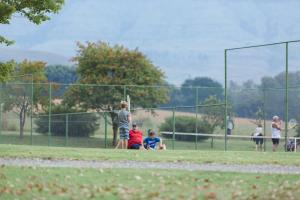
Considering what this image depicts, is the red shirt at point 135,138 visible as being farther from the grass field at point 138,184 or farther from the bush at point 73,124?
the bush at point 73,124

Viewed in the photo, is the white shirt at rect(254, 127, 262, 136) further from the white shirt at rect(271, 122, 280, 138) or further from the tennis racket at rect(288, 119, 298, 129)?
the white shirt at rect(271, 122, 280, 138)

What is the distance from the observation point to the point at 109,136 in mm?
53844

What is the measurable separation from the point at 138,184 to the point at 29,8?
13.1 m

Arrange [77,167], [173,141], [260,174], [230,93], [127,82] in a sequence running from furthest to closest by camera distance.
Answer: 1. [127,82]
2. [230,93]
3. [173,141]
4. [77,167]
5. [260,174]

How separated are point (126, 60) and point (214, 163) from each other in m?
49.7

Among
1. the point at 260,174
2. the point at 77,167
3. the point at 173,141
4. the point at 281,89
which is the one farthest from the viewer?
the point at 173,141

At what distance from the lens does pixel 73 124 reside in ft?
165

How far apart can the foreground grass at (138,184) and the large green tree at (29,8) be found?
8.75 meters

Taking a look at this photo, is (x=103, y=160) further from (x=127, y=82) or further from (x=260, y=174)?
(x=127, y=82)

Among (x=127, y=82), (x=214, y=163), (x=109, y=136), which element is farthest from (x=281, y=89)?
(x=127, y=82)

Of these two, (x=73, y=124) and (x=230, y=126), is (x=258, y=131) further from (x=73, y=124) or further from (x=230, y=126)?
(x=73, y=124)

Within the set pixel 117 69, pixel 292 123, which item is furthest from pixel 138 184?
pixel 117 69

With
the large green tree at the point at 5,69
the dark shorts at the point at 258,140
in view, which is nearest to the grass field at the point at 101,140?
the dark shorts at the point at 258,140

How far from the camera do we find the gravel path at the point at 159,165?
20891mm
